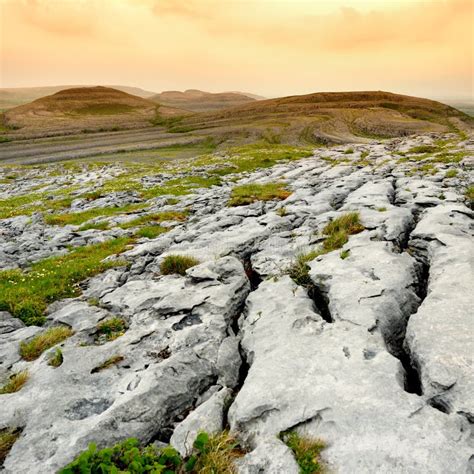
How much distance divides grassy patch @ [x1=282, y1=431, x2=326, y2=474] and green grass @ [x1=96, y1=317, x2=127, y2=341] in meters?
6.27

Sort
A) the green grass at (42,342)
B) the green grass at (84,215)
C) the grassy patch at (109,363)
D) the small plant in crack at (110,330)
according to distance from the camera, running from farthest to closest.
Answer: the green grass at (84,215)
the small plant in crack at (110,330)
the green grass at (42,342)
the grassy patch at (109,363)

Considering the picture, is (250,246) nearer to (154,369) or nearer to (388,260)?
(388,260)

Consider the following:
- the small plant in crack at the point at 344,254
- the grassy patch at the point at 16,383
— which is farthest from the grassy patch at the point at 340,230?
the grassy patch at the point at 16,383

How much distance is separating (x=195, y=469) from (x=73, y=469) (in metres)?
1.89

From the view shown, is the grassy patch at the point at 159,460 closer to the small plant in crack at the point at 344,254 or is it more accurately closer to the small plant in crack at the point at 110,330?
the small plant in crack at the point at 110,330

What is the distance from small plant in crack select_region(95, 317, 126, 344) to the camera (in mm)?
10812

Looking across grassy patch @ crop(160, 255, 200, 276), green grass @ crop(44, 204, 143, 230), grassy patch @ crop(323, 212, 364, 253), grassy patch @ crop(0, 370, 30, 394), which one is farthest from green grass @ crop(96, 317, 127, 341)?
green grass @ crop(44, 204, 143, 230)

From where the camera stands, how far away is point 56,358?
9.34 metres

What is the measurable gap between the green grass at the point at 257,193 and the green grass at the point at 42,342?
693 inches

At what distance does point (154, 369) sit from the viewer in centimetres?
855

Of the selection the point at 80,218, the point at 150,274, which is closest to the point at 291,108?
the point at 80,218

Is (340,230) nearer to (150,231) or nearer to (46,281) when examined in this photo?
(150,231)

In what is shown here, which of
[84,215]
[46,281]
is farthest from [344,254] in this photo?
[84,215]

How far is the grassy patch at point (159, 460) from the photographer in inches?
224
